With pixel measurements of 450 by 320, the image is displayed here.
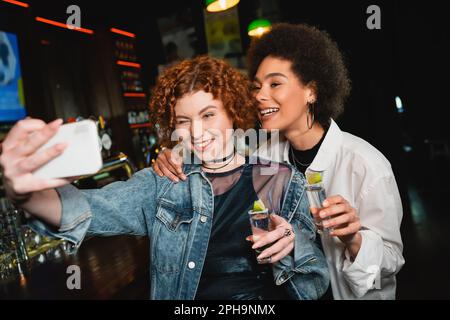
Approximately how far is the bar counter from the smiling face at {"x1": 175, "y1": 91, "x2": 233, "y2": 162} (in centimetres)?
66

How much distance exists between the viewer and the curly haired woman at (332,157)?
1.39 metres

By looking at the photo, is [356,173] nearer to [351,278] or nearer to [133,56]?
[351,278]

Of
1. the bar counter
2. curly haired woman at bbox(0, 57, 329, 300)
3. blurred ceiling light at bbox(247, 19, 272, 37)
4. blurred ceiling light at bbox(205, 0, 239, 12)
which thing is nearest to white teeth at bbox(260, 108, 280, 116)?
curly haired woman at bbox(0, 57, 329, 300)

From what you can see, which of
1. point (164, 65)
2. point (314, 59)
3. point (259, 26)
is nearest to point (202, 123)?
point (314, 59)

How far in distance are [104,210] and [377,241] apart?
102 cm

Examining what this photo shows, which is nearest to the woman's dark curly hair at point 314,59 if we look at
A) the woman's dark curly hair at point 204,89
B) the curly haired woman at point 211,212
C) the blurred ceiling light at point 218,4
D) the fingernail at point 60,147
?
the woman's dark curly hair at point 204,89

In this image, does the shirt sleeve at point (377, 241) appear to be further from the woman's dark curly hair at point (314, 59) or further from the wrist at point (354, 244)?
the woman's dark curly hair at point (314, 59)

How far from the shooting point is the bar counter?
1.42m

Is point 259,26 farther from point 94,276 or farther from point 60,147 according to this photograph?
point 60,147

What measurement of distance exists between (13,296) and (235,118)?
3.51 feet

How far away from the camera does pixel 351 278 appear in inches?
55.9
